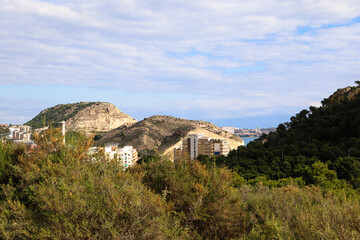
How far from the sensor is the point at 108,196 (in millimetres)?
6598

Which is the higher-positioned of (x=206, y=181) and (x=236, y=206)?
(x=206, y=181)

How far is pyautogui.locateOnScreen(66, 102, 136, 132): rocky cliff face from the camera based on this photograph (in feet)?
484

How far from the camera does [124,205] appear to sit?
6508 mm

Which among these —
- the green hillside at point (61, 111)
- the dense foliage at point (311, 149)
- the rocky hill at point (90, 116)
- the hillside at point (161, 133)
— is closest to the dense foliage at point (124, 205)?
the dense foliage at point (311, 149)

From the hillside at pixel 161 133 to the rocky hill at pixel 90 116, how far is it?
25.7 metres

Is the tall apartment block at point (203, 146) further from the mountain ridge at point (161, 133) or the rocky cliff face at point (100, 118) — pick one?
the rocky cliff face at point (100, 118)

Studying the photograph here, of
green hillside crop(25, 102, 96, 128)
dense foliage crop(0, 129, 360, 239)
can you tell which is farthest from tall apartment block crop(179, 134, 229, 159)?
green hillside crop(25, 102, 96, 128)

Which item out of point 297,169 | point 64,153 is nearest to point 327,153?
point 297,169

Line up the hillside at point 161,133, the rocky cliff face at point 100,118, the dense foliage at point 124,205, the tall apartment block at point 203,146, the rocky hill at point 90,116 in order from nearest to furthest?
the dense foliage at point 124,205 < the tall apartment block at point 203,146 < the hillside at point 161,133 < the rocky cliff face at point 100,118 < the rocky hill at point 90,116

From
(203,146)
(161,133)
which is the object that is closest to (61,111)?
(161,133)

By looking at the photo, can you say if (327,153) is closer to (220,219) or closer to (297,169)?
(297,169)

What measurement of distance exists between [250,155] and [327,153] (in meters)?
9.44

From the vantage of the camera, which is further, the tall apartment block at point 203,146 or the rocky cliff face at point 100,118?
the rocky cliff face at point 100,118

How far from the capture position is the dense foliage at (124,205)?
625 cm
